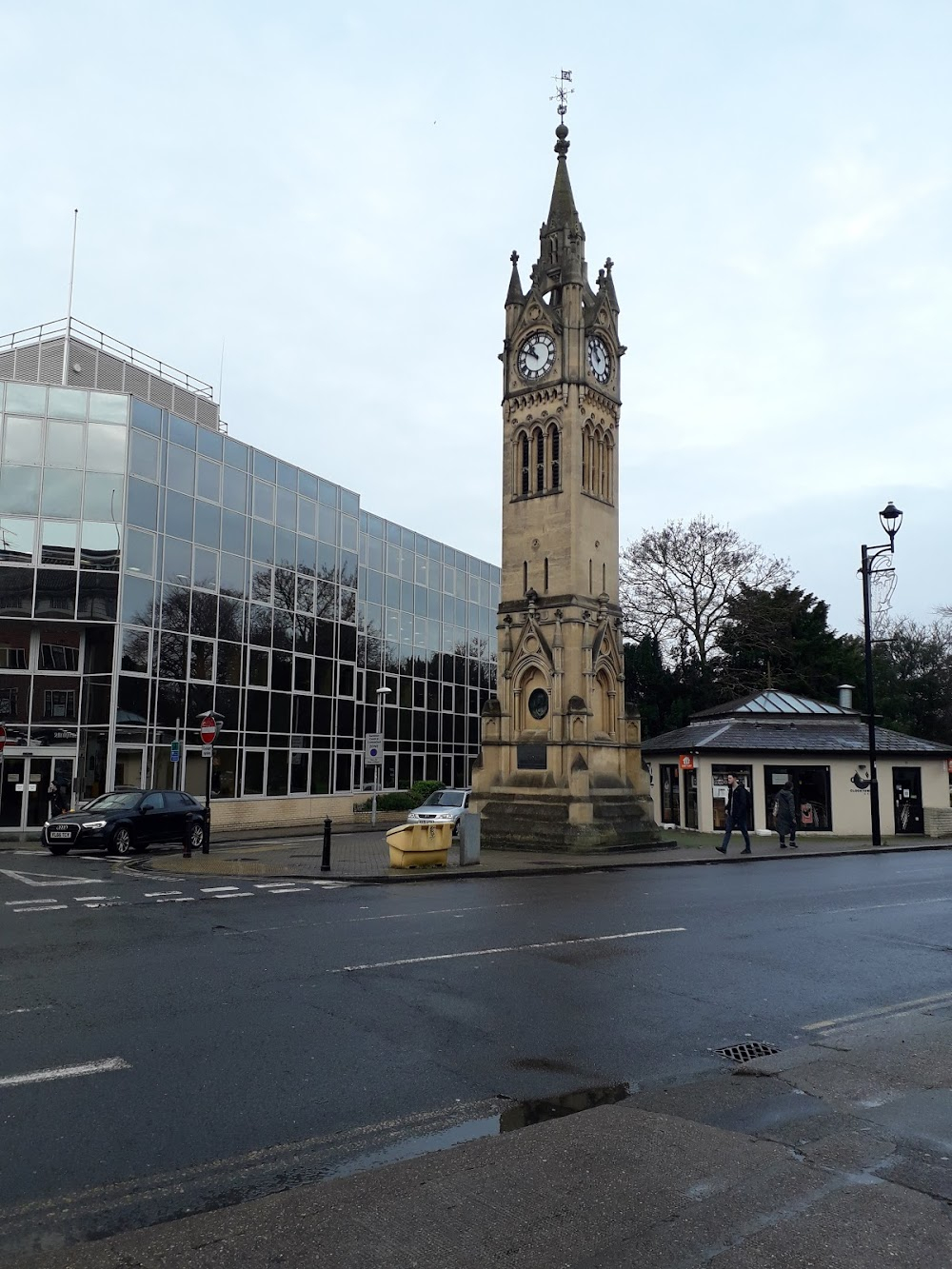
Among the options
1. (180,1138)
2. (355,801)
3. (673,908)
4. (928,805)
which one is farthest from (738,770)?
(180,1138)

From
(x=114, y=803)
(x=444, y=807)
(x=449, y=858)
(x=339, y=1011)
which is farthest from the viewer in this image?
(x=444, y=807)

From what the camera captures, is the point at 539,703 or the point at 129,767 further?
the point at 129,767

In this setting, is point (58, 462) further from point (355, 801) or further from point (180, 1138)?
point (180, 1138)

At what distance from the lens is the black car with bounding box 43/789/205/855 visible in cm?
2170

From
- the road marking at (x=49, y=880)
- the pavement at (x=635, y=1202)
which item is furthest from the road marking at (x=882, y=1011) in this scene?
the road marking at (x=49, y=880)

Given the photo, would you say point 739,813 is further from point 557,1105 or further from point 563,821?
point 557,1105

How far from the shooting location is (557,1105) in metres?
5.84

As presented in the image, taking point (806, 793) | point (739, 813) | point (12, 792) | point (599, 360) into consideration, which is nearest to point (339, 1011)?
point (739, 813)

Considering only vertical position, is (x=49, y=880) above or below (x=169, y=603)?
below

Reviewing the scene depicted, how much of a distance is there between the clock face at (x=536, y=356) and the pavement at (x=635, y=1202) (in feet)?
86.0

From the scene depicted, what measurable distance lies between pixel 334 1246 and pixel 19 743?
93.0ft

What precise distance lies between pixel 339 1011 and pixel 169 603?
84.3ft

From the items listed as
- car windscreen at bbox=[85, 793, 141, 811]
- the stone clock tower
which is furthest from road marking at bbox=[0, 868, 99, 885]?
the stone clock tower

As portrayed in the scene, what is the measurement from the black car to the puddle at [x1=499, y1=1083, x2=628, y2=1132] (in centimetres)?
1784
